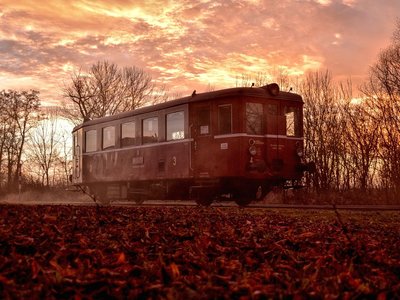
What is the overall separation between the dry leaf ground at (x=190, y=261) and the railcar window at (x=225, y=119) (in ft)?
23.6

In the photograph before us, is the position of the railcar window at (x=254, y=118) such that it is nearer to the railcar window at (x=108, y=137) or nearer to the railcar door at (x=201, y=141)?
the railcar door at (x=201, y=141)

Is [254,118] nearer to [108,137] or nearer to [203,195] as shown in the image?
[203,195]

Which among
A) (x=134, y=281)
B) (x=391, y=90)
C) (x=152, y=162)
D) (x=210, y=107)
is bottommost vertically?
(x=134, y=281)

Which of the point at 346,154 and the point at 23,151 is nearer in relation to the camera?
the point at 346,154

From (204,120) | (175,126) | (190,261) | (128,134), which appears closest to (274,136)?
(204,120)

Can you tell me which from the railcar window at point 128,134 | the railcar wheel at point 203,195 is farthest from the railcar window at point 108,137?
the railcar wheel at point 203,195

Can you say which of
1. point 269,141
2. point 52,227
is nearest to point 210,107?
point 269,141

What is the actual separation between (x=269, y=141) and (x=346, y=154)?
8.40 m

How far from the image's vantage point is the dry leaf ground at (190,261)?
3.38 m

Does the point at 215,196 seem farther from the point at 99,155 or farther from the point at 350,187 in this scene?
the point at 350,187

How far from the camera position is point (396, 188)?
17516 mm

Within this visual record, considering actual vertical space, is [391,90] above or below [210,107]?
above

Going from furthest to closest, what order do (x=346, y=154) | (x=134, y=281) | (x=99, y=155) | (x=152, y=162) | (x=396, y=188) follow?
1. (x=346, y=154)
2. (x=99, y=155)
3. (x=396, y=188)
4. (x=152, y=162)
5. (x=134, y=281)

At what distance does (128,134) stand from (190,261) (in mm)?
13721
